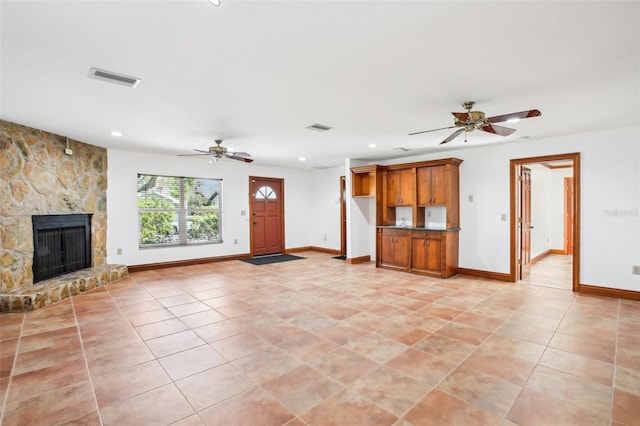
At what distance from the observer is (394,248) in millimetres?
6438

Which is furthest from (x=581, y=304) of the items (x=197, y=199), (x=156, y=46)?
(x=197, y=199)

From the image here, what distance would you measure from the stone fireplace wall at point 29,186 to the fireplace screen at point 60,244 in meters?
0.12

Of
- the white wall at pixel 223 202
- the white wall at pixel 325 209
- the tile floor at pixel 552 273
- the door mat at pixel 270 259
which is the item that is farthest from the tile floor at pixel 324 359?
the white wall at pixel 325 209

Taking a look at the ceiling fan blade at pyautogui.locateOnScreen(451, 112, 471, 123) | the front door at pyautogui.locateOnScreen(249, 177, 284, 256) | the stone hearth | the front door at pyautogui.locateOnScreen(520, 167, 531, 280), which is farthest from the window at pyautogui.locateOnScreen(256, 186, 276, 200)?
the ceiling fan blade at pyautogui.locateOnScreen(451, 112, 471, 123)

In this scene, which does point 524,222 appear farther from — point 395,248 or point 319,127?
point 319,127

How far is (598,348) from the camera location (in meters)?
2.85

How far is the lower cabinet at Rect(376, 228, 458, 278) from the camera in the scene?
5672 millimetres

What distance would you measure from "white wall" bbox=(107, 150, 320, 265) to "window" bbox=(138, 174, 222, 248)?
0.18 metres

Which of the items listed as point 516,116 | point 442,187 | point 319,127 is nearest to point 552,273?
point 442,187

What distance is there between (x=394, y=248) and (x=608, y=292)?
3.27 m

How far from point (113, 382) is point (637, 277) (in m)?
6.18

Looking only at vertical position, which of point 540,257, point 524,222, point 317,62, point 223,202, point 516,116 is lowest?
point 540,257

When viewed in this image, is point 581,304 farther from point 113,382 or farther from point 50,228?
point 50,228

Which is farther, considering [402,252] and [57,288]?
[402,252]
